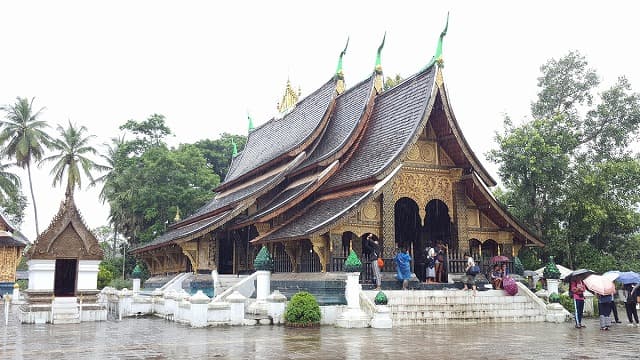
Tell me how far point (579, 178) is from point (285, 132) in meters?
12.5

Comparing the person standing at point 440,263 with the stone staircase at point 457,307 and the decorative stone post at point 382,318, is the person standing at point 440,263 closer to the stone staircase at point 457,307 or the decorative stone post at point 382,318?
the stone staircase at point 457,307

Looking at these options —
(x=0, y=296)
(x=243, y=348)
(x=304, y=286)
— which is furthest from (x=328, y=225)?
(x=0, y=296)

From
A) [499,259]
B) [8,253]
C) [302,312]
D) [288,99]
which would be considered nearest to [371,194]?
[302,312]

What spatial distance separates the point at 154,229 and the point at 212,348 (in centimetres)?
2630

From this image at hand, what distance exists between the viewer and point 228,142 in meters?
46.0

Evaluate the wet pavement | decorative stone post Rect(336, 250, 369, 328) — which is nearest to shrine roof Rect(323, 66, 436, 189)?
decorative stone post Rect(336, 250, 369, 328)

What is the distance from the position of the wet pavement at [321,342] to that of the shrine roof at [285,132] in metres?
8.83

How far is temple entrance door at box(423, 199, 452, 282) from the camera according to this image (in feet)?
55.5

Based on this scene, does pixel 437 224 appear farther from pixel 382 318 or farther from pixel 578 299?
pixel 382 318

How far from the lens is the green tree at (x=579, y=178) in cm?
2359

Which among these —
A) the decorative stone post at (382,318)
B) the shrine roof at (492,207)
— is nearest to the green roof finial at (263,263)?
the decorative stone post at (382,318)

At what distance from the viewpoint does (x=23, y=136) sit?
133 feet

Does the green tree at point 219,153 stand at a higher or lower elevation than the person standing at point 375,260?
higher

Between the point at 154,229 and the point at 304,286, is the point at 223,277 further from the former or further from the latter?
the point at 154,229
